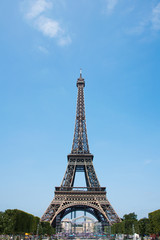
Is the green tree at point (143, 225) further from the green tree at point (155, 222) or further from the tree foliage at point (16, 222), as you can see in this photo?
the tree foliage at point (16, 222)

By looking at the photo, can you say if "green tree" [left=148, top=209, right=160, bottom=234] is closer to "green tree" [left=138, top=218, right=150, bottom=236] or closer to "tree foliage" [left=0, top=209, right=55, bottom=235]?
"green tree" [left=138, top=218, right=150, bottom=236]

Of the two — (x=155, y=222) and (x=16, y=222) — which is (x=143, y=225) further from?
(x=16, y=222)

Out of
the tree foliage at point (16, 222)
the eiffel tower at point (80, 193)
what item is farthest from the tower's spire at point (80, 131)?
the tree foliage at point (16, 222)

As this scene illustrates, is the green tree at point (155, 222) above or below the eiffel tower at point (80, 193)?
below

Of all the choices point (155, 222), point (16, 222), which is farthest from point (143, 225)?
point (16, 222)

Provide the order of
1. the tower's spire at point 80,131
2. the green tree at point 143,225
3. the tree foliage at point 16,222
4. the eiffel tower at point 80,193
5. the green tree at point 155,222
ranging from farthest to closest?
the tower's spire at point 80,131 → the eiffel tower at point 80,193 → the green tree at point 143,225 → the green tree at point 155,222 → the tree foliage at point 16,222

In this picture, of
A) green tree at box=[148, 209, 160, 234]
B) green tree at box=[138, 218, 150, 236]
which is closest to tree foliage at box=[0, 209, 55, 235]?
green tree at box=[138, 218, 150, 236]

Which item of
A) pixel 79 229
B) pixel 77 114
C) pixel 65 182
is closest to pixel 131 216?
pixel 65 182

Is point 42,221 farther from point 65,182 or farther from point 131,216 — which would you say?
point 131,216
